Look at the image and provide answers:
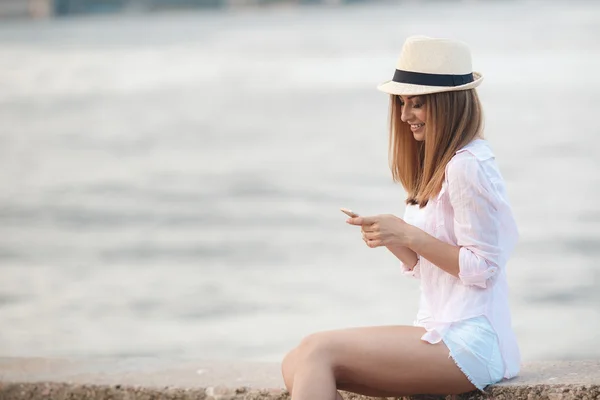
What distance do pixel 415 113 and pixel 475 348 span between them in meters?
0.66

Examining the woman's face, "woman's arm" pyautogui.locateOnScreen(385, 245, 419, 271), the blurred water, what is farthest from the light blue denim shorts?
the blurred water

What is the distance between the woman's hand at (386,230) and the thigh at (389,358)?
0.25m

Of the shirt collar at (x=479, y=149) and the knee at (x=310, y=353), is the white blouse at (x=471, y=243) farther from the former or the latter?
the knee at (x=310, y=353)

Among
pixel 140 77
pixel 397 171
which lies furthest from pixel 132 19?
pixel 397 171

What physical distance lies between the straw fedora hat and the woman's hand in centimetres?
35

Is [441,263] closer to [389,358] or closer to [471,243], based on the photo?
[471,243]

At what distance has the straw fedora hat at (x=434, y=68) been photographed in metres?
3.09

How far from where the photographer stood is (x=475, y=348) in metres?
3.03

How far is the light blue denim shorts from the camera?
3.03m

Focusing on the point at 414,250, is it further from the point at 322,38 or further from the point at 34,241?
the point at 322,38

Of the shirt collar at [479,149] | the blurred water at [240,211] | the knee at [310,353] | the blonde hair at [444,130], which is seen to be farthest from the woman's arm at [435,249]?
the blurred water at [240,211]

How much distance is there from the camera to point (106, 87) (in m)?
31.0

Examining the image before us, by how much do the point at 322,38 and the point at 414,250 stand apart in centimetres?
5588

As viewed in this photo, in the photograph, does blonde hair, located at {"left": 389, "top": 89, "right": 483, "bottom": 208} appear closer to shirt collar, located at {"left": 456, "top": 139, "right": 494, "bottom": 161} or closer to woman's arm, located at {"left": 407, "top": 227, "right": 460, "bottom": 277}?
shirt collar, located at {"left": 456, "top": 139, "right": 494, "bottom": 161}
